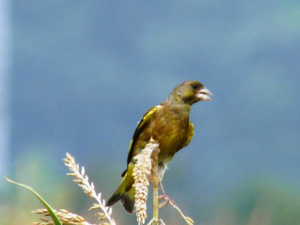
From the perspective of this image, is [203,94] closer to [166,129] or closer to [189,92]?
[189,92]

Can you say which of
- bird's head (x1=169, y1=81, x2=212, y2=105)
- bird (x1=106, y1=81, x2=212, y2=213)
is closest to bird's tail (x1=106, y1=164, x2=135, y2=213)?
bird (x1=106, y1=81, x2=212, y2=213)

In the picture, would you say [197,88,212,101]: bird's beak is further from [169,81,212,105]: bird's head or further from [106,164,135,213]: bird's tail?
[106,164,135,213]: bird's tail

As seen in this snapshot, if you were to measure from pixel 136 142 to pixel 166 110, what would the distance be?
0.49ft

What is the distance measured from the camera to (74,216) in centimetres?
86

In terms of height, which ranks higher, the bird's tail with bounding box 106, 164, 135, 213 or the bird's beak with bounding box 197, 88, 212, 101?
the bird's beak with bounding box 197, 88, 212, 101

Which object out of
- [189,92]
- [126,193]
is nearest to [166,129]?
[189,92]

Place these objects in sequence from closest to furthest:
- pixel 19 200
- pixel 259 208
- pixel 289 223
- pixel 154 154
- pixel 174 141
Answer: pixel 154 154, pixel 174 141, pixel 259 208, pixel 19 200, pixel 289 223

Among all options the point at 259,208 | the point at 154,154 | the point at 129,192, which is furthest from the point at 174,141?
the point at 259,208

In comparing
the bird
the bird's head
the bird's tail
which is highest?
the bird's head

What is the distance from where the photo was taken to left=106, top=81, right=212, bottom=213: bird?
1.79m

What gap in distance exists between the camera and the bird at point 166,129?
1.79m

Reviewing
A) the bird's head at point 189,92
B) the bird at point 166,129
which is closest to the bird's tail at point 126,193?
the bird at point 166,129

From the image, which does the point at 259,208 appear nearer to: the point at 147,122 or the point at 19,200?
the point at 147,122

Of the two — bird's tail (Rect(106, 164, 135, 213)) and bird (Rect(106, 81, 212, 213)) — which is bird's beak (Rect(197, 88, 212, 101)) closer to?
bird (Rect(106, 81, 212, 213))
